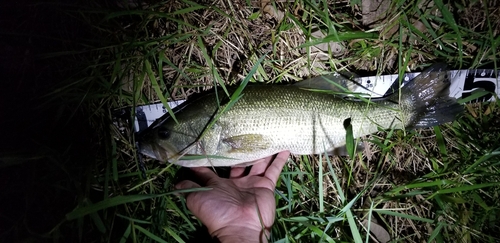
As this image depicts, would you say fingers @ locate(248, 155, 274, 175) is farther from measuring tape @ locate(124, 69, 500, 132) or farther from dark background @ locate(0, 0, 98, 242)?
dark background @ locate(0, 0, 98, 242)

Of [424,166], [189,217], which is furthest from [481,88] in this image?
[189,217]

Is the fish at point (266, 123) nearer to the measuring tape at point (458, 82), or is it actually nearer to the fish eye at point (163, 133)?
the fish eye at point (163, 133)

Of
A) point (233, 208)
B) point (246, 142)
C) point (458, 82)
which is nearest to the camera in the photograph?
point (233, 208)

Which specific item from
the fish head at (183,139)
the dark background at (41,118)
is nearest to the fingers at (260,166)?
the fish head at (183,139)

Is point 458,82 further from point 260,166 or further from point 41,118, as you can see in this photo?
point 41,118

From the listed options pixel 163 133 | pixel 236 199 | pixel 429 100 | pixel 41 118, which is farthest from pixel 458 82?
pixel 41 118

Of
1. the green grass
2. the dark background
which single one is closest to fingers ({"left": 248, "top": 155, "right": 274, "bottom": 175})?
the green grass
